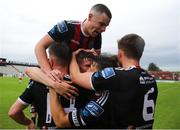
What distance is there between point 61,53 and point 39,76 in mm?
367

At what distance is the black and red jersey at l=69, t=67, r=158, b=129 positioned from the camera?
4387 mm

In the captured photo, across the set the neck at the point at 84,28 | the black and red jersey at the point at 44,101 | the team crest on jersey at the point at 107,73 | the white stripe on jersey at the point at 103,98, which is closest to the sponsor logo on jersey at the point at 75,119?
the black and red jersey at the point at 44,101

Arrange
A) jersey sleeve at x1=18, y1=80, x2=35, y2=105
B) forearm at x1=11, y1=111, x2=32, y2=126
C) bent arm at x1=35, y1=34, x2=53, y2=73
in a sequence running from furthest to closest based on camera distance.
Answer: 1. forearm at x1=11, y1=111, x2=32, y2=126
2. bent arm at x1=35, y1=34, x2=53, y2=73
3. jersey sleeve at x1=18, y1=80, x2=35, y2=105

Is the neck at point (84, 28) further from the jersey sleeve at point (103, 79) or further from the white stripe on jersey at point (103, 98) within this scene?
the white stripe on jersey at point (103, 98)

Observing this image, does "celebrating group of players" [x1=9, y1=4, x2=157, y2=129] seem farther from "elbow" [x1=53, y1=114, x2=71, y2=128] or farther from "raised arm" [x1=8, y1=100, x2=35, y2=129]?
"raised arm" [x1=8, y1=100, x2=35, y2=129]

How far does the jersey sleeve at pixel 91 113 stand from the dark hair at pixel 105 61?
12.4 inches

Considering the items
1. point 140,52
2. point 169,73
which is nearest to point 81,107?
point 140,52

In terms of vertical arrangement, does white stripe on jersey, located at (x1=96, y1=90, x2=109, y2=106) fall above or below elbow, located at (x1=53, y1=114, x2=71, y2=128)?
above

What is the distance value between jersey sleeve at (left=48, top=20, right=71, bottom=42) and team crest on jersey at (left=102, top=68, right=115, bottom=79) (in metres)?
1.20

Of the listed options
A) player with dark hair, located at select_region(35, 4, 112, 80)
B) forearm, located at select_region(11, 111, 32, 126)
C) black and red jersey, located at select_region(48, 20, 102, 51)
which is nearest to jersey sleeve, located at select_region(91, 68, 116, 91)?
player with dark hair, located at select_region(35, 4, 112, 80)

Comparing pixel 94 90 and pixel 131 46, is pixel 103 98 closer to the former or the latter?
pixel 94 90

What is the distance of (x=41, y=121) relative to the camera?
16.0 ft

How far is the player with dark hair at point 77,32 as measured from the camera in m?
5.19

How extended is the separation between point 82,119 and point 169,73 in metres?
115
